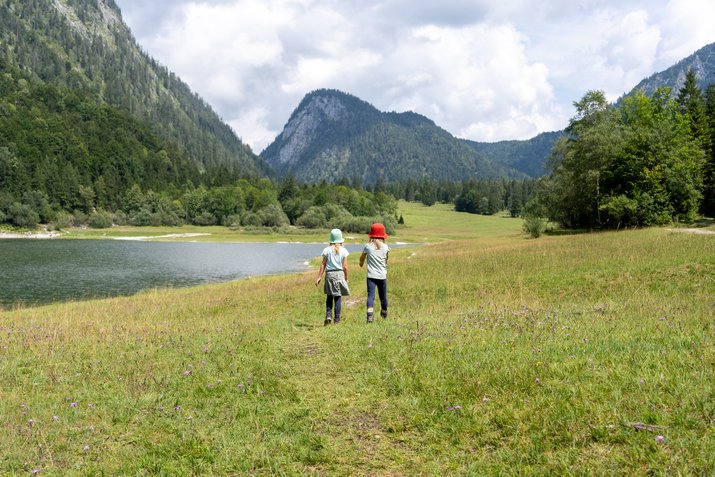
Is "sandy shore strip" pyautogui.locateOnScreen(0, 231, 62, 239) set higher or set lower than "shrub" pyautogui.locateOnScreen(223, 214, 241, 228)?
lower

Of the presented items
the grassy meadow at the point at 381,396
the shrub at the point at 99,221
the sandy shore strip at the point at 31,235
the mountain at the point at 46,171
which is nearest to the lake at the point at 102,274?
the grassy meadow at the point at 381,396

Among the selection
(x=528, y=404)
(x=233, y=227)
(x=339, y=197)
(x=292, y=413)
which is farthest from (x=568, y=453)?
(x=339, y=197)

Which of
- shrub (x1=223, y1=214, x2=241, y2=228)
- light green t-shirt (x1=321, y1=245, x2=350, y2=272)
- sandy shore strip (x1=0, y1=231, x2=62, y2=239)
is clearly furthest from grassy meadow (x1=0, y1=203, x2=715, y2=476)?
shrub (x1=223, y1=214, x2=241, y2=228)

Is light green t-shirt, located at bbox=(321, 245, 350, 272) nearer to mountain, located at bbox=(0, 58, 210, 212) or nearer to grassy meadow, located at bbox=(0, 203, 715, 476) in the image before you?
grassy meadow, located at bbox=(0, 203, 715, 476)

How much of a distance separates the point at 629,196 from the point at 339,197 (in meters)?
145

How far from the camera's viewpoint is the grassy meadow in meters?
5.11

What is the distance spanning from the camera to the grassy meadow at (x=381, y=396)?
16.8ft

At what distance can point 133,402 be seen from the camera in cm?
722

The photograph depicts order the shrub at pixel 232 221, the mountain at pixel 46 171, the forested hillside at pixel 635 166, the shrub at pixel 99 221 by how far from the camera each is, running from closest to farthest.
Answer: the forested hillside at pixel 635 166, the mountain at pixel 46 171, the shrub at pixel 99 221, the shrub at pixel 232 221

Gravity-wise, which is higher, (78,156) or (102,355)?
(78,156)

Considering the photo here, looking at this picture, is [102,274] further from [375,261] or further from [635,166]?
[635,166]

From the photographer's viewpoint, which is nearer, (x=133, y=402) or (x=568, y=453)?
(x=568, y=453)

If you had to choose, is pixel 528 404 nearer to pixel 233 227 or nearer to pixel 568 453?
pixel 568 453

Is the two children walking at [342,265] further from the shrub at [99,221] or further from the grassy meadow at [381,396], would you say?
the shrub at [99,221]
